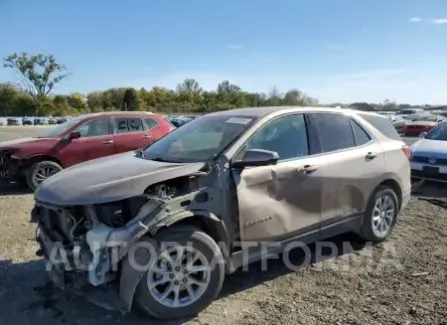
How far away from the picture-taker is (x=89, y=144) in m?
9.39

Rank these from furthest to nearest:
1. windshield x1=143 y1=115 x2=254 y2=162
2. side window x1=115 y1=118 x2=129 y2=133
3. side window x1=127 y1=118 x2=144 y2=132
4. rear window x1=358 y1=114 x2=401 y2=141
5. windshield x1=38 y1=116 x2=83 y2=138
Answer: side window x1=127 y1=118 x2=144 y2=132
side window x1=115 y1=118 x2=129 y2=133
windshield x1=38 y1=116 x2=83 y2=138
rear window x1=358 y1=114 x2=401 y2=141
windshield x1=143 y1=115 x2=254 y2=162

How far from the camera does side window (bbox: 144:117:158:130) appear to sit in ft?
33.6

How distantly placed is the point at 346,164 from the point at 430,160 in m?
5.08

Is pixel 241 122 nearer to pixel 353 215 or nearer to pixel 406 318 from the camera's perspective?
pixel 353 215

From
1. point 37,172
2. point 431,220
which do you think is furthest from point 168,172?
point 37,172

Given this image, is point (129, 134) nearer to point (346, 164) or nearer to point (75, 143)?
point (75, 143)

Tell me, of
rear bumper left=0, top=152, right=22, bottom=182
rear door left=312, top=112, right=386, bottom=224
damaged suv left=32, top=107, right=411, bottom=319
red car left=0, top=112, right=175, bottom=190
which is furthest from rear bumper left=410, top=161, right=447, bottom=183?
rear bumper left=0, top=152, right=22, bottom=182

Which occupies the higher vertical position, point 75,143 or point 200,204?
point 75,143

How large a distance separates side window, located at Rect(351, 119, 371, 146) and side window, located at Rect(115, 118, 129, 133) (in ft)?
19.8

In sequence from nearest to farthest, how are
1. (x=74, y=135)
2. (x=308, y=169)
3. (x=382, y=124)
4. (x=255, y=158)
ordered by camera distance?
(x=255, y=158) < (x=308, y=169) < (x=382, y=124) < (x=74, y=135)

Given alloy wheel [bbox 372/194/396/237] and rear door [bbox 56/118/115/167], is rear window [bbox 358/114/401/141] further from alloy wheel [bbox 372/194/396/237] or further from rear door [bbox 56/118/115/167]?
rear door [bbox 56/118/115/167]

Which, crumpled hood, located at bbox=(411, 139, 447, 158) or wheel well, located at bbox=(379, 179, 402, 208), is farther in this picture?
crumpled hood, located at bbox=(411, 139, 447, 158)

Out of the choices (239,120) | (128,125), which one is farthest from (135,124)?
(239,120)

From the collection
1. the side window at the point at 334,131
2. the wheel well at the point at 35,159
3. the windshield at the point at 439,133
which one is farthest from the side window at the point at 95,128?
the windshield at the point at 439,133
